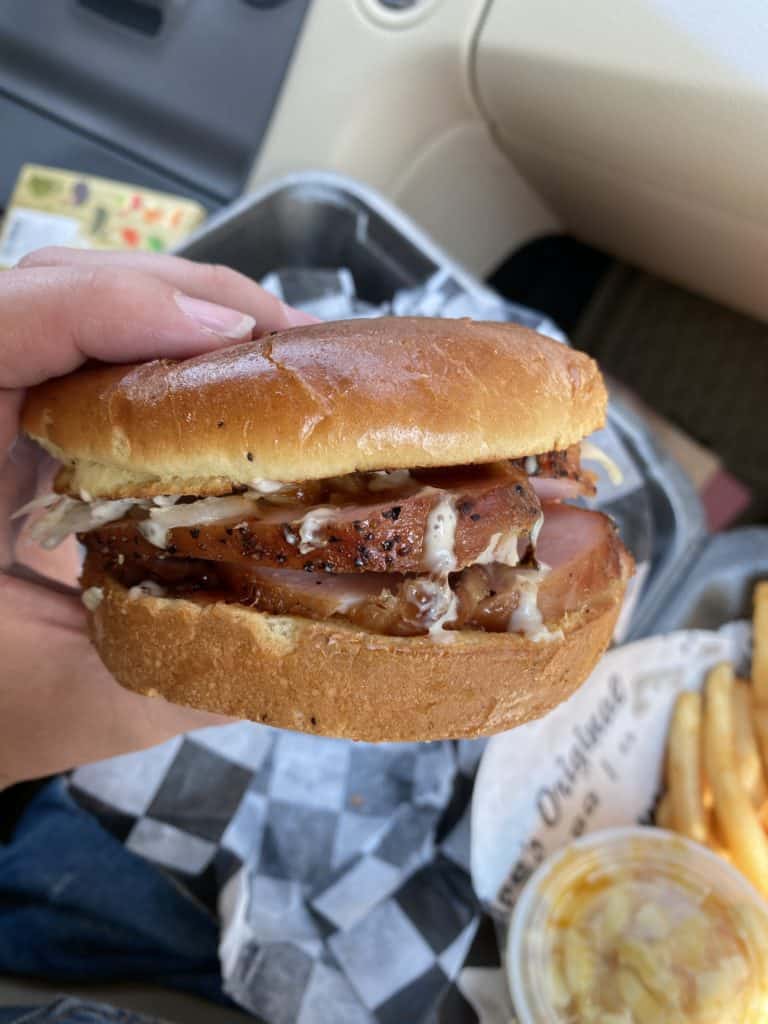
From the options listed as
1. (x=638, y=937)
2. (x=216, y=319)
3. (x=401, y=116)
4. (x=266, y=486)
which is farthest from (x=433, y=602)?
(x=401, y=116)

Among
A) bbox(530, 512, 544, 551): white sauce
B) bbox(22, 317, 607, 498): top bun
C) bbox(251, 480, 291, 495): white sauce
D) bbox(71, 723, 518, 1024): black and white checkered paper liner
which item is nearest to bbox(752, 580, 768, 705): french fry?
bbox(71, 723, 518, 1024): black and white checkered paper liner

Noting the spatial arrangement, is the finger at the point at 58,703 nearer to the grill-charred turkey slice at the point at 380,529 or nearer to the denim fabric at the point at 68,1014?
the grill-charred turkey slice at the point at 380,529

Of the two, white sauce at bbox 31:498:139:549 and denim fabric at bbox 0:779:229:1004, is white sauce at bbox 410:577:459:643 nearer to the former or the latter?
white sauce at bbox 31:498:139:549

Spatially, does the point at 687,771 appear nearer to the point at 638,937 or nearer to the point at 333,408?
the point at 638,937

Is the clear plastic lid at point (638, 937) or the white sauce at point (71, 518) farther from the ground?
the white sauce at point (71, 518)

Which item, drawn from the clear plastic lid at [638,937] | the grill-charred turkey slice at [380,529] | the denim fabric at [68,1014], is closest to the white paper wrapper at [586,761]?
the clear plastic lid at [638,937]

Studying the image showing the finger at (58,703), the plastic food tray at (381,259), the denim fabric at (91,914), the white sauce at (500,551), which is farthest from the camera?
the plastic food tray at (381,259)
